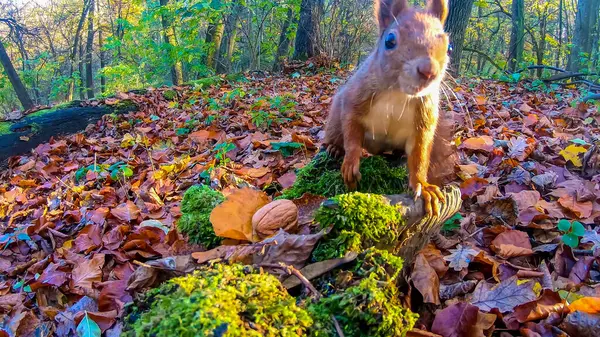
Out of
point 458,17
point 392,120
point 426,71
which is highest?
point 458,17

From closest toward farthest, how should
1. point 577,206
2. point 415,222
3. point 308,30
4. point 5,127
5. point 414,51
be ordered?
point 415,222
point 414,51
point 577,206
point 5,127
point 308,30

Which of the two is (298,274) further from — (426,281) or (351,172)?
(351,172)

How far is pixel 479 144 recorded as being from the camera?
129 inches

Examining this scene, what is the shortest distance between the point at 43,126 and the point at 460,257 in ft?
17.4

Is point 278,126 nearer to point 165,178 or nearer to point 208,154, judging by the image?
point 208,154

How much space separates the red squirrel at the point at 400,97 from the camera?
1747 millimetres

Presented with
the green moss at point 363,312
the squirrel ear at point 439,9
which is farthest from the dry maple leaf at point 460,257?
the squirrel ear at point 439,9

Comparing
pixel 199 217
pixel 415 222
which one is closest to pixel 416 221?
pixel 415 222

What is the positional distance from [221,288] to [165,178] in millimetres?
2467

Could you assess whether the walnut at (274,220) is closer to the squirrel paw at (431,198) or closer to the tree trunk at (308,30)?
the squirrel paw at (431,198)

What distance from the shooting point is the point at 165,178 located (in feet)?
10.9

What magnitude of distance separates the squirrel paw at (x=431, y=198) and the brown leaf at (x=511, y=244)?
1.67ft

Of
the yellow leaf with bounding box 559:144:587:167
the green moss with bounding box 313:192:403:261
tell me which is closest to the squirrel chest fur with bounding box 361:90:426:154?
the green moss with bounding box 313:192:403:261

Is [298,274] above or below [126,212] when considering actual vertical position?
above
